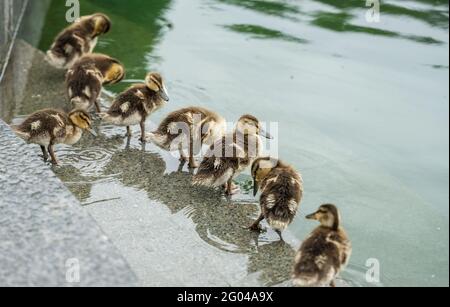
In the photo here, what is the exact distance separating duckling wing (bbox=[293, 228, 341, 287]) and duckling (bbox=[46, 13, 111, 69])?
121 inches

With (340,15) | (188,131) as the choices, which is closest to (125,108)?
(188,131)

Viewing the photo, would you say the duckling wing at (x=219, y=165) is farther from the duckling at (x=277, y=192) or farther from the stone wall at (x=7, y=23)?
the stone wall at (x=7, y=23)

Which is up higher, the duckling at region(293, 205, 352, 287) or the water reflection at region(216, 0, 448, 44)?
the water reflection at region(216, 0, 448, 44)

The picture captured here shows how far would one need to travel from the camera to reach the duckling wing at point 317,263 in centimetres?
300

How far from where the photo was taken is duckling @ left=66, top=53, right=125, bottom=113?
4859 mm

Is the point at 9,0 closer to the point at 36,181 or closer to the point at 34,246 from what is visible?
the point at 36,181

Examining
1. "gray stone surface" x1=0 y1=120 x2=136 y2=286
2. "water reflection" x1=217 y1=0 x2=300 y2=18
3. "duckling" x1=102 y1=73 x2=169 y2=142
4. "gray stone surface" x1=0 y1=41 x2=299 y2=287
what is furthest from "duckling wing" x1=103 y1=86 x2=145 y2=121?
"water reflection" x1=217 y1=0 x2=300 y2=18

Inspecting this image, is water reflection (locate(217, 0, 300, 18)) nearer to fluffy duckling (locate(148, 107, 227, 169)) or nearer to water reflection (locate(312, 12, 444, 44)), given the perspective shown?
water reflection (locate(312, 12, 444, 44))

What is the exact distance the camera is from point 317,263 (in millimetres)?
3031

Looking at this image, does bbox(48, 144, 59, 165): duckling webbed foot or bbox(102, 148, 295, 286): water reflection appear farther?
bbox(48, 144, 59, 165): duckling webbed foot

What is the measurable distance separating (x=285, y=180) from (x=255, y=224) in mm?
262

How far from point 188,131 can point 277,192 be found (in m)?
0.92

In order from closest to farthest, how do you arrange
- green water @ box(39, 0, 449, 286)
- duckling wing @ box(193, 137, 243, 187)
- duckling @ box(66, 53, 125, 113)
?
duckling wing @ box(193, 137, 243, 187)
green water @ box(39, 0, 449, 286)
duckling @ box(66, 53, 125, 113)

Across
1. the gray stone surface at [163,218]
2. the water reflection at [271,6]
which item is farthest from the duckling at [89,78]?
the water reflection at [271,6]
